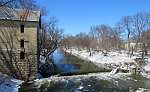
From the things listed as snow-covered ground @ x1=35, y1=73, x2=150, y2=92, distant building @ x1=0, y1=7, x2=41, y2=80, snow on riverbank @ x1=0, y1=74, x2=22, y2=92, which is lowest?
snow-covered ground @ x1=35, y1=73, x2=150, y2=92

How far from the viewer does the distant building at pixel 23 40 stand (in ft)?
115

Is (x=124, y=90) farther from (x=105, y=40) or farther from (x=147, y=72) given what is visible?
(x=105, y=40)

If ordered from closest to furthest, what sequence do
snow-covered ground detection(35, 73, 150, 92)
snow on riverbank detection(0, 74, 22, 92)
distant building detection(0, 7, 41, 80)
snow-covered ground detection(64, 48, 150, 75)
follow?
snow on riverbank detection(0, 74, 22, 92) < snow-covered ground detection(35, 73, 150, 92) < distant building detection(0, 7, 41, 80) < snow-covered ground detection(64, 48, 150, 75)

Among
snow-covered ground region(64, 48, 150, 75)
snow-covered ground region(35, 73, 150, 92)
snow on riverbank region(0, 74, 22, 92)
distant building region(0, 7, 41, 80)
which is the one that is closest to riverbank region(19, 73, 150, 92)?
snow-covered ground region(35, 73, 150, 92)

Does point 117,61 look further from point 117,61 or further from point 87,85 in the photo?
point 87,85

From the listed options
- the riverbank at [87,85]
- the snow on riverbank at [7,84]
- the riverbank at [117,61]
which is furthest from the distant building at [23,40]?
the riverbank at [117,61]

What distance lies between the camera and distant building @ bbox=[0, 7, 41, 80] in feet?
115

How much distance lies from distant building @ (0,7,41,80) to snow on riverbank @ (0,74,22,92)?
3.23 meters

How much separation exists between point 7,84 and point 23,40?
8036 millimetres

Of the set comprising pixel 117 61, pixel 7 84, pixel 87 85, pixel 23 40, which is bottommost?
pixel 87 85

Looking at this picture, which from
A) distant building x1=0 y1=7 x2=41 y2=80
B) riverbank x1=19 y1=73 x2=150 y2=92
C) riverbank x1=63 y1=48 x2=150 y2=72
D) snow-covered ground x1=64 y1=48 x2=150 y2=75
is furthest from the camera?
snow-covered ground x1=64 y1=48 x2=150 y2=75

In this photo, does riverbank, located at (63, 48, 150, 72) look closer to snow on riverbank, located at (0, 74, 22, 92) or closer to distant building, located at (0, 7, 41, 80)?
distant building, located at (0, 7, 41, 80)

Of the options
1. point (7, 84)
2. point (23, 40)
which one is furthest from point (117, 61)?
point (7, 84)

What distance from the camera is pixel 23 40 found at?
3588 cm
